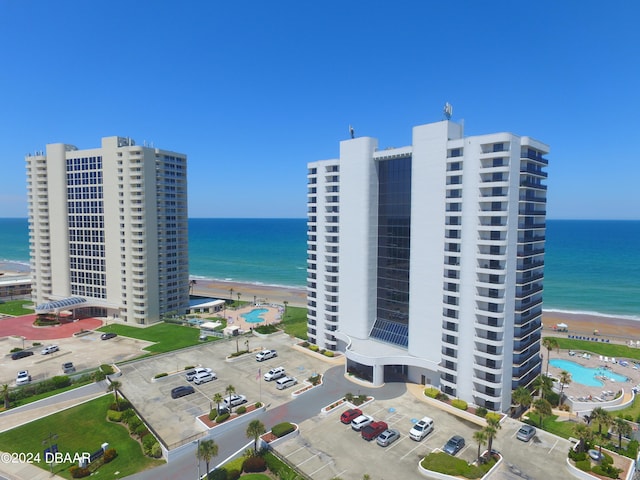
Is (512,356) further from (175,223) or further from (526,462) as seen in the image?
(175,223)

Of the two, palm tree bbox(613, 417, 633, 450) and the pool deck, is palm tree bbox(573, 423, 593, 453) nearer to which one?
palm tree bbox(613, 417, 633, 450)

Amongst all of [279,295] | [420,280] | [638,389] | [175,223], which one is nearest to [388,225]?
[420,280]

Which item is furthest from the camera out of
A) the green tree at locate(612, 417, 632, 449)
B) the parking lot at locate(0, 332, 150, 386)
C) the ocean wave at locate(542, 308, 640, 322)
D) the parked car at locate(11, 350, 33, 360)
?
the ocean wave at locate(542, 308, 640, 322)

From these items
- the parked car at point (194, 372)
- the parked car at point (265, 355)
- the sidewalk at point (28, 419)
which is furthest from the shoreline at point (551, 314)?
the sidewalk at point (28, 419)

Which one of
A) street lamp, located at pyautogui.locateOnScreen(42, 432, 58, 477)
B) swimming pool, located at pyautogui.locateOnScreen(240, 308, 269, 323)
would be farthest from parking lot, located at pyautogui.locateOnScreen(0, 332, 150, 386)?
swimming pool, located at pyautogui.locateOnScreen(240, 308, 269, 323)

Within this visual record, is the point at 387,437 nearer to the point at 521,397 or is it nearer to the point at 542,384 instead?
the point at 521,397
